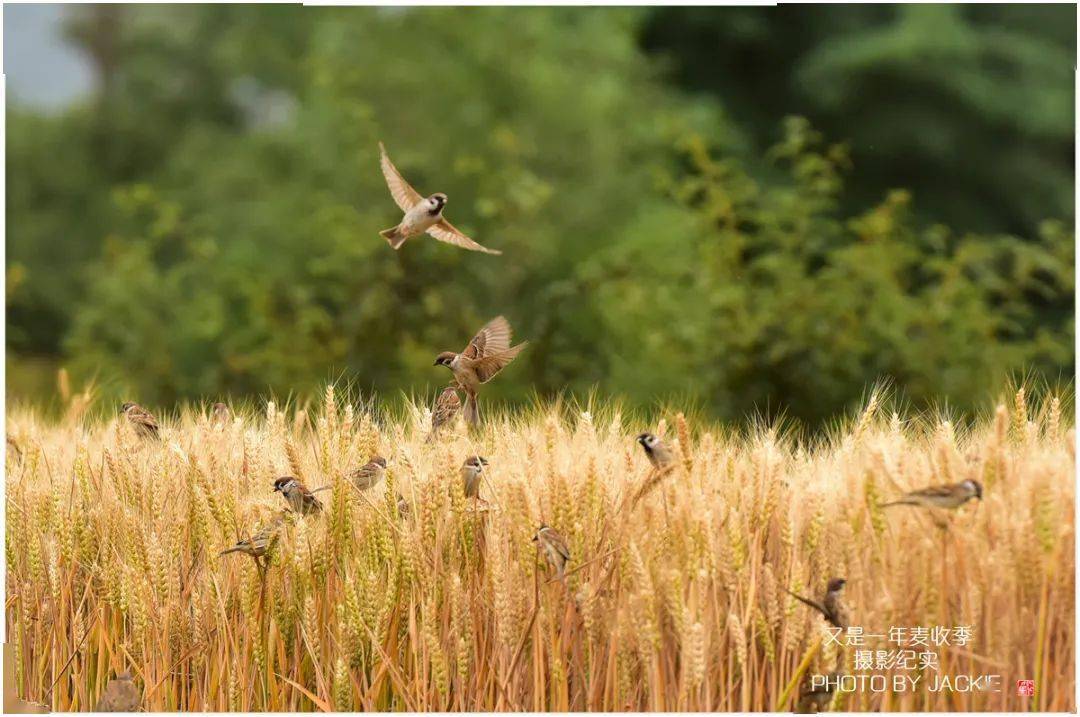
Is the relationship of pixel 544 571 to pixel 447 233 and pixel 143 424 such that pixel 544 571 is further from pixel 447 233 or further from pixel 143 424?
pixel 143 424

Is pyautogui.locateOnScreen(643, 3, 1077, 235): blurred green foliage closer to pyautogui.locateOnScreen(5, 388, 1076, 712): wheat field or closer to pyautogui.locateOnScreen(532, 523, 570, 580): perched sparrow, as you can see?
pyautogui.locateOnScreen(5, 388, 1076, 712): wheat field

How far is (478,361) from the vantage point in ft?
7.97

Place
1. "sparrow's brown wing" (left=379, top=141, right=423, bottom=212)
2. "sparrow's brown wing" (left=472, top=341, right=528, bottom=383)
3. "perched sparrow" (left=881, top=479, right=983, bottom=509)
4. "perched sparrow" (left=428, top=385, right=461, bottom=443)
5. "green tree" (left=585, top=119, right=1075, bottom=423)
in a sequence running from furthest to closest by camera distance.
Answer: "green tree" (left=585, top=119, right=1075, bottom=423), "sparrow's brown wing" (left=379, top=141, right=423, bottom=212), "sparrow's brown wing" (left=472, top=341, right=528, bottom=383), "perched sparrow" (left=428, top=385, right=461, bottom=443), "perched sparrow" (left=881, top=479, right=983, bottom=509)

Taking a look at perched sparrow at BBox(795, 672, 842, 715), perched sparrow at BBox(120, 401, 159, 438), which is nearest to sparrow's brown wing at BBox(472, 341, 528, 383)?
perched sparrow at BBox(120, 401, 159, 438)

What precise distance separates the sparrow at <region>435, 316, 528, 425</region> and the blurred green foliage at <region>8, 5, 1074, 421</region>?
2.73 meters

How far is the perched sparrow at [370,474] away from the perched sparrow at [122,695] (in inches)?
20.7

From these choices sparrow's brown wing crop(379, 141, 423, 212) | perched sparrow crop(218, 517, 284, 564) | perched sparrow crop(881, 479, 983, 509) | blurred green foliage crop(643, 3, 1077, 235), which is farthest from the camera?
blurred green foliage crop(643, 3, 1077, 235)

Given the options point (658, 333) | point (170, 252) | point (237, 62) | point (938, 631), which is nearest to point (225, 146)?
point (237, 62)

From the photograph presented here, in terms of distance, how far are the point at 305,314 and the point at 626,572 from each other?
4.32 m

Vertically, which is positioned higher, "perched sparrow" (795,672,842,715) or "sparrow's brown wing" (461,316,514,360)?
"sparrow's brown wing" (461,316,514,360)

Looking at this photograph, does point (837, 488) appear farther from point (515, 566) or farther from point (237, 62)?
point (237, 62)

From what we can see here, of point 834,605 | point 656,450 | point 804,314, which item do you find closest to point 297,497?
point 656,450

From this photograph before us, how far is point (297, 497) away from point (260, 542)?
10 centimetres

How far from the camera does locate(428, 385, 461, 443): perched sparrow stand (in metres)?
2.28
